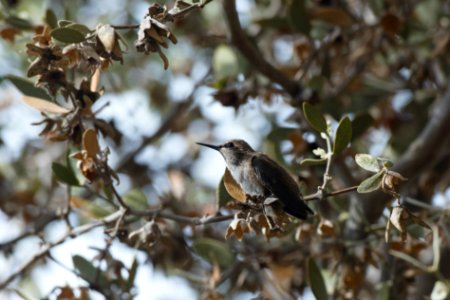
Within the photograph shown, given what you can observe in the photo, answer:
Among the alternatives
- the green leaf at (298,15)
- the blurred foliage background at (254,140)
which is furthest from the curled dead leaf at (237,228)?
the green leaf at (298,15)

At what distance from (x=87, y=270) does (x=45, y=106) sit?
0.52 meters

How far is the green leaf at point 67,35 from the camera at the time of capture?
5.93 ft

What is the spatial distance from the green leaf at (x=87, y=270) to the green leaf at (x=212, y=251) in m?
0.37

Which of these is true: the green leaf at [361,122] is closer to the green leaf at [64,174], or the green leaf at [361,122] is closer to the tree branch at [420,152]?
the tree branch at [420,152]

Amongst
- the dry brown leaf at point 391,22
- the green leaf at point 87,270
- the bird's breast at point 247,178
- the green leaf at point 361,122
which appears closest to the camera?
the bird's breast at point 247,178

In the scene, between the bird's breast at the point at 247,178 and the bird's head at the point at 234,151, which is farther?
the bird's head at the point at 234,151

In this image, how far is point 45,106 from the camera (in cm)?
207

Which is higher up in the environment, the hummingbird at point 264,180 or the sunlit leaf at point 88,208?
the hummingbird at point 264,180

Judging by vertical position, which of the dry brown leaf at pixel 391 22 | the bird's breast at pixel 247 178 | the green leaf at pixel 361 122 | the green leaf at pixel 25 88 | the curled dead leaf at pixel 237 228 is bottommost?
the dry brown leaf at pixel 391 22

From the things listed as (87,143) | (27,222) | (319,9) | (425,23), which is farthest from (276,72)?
(27,222)

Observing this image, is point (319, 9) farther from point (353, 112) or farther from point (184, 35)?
point (184, 35)

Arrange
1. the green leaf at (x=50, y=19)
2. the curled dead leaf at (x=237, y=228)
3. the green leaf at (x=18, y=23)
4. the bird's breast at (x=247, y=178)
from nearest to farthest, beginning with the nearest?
the curled dead leaf at (x=237, y=228) < the bird's breast at (x=247, y=178) < the green leaf at (x=50, y=19) < the green leaf at (x=18, y=23)

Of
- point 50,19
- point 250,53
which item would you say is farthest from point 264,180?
point 50,19

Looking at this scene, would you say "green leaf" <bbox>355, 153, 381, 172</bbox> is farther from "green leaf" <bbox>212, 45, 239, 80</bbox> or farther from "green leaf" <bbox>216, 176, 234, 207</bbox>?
"green leaf" <bbox>212, 45, 239, 80</bbox>
